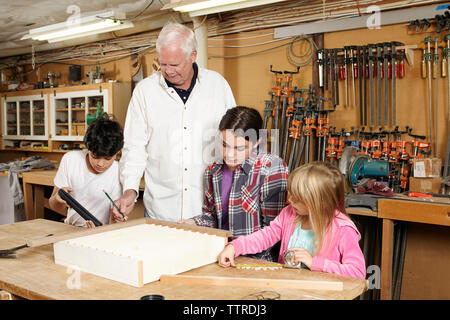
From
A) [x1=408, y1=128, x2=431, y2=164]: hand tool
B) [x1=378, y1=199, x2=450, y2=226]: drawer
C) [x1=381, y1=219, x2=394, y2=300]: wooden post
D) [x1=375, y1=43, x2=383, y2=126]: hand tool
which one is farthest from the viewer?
[x1=375, y1=43, x2=383, y2=126]: hand tool

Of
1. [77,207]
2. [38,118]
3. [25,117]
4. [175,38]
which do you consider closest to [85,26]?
[175,38]

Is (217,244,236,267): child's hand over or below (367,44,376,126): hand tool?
below

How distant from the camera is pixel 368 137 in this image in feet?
11.1

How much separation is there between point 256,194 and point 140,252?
0.65 meters

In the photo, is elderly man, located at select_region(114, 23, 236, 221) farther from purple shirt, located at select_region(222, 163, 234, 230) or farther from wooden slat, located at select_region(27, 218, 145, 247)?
wooden slat, located at select_region(27, 218, 145, 247)

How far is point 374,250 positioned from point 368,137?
0.85 meters

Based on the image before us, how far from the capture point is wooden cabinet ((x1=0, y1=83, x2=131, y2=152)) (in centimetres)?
516

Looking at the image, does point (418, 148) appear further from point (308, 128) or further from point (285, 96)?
point (285, 96)

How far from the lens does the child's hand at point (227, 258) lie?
146cm

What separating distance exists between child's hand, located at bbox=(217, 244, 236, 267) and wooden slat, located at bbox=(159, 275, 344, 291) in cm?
19

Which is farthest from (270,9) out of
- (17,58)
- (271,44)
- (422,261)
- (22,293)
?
(17,58)

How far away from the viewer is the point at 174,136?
2.21 meters

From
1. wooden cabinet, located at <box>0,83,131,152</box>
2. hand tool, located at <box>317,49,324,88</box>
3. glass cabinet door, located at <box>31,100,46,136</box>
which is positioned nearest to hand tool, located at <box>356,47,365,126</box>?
hand tool, located at <box>317,49,324,88</box>

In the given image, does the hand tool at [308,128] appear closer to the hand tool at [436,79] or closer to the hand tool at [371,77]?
the hand tool at [371,77]
